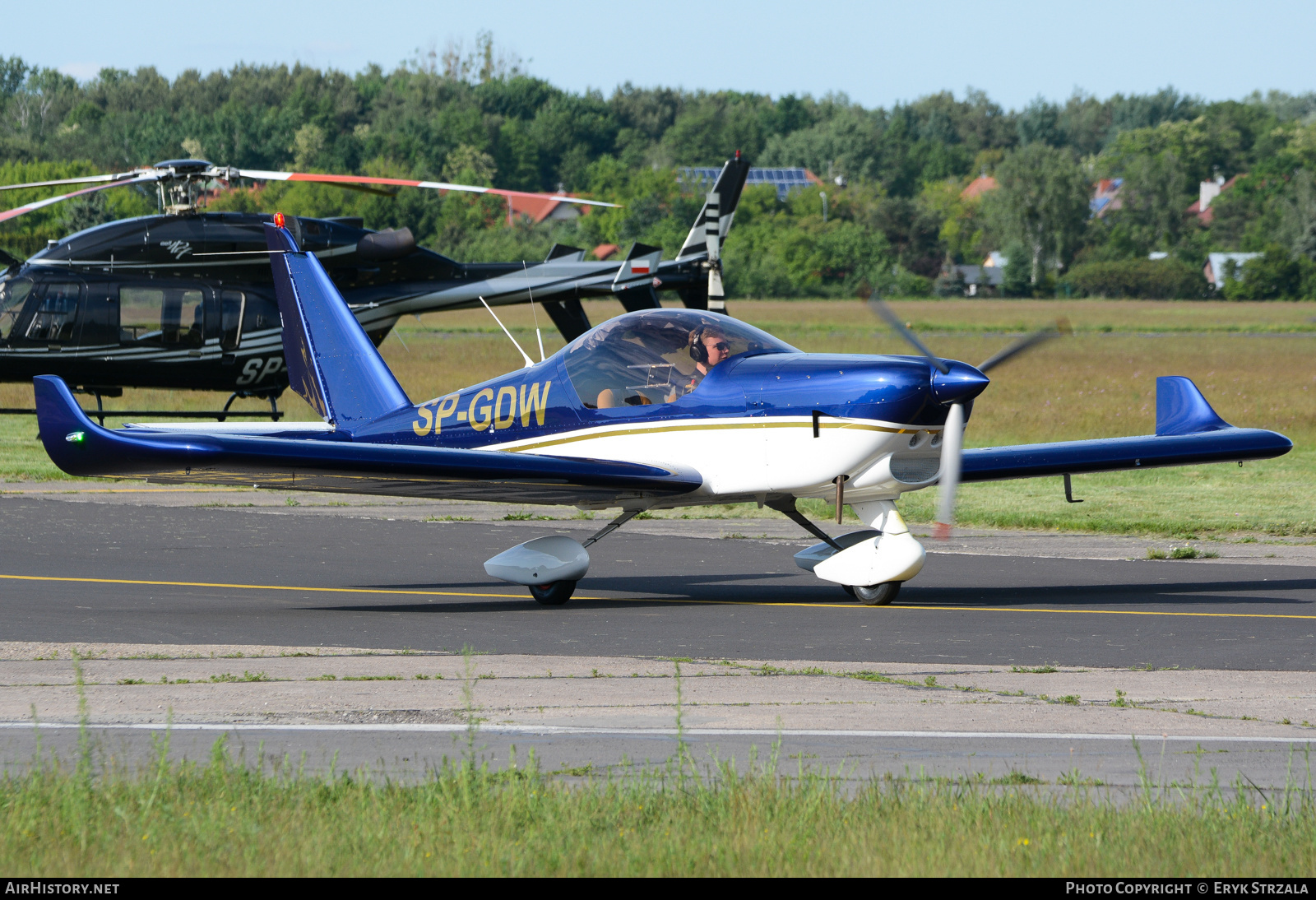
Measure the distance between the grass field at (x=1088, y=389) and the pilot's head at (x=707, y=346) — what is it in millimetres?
7070

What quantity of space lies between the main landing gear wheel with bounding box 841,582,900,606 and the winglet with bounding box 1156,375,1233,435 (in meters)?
3.88

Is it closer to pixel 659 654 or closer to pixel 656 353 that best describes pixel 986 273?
pixel 656 353

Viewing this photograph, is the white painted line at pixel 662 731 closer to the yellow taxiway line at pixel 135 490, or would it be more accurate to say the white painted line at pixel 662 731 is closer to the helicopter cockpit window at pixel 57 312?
the yellow taxiway line at pixel 135 490

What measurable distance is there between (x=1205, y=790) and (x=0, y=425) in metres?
31.8

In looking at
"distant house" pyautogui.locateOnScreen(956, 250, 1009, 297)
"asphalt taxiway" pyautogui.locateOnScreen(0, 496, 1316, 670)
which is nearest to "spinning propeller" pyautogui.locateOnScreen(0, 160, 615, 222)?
"asphalt taxiway" pyautogui.locateOnScreen(0, 496, 1316, 670)

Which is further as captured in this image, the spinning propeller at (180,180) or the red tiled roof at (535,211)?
the red tiled roof at (535,211)

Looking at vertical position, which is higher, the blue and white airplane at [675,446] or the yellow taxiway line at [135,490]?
the blue and white airplane at [675,446]

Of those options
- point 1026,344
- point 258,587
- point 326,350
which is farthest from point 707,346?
point 326,350

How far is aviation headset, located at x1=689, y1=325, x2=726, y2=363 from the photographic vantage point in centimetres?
1217

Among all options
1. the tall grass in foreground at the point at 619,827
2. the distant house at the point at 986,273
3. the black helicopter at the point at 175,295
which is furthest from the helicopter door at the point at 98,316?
the distant house at the point at 986,273

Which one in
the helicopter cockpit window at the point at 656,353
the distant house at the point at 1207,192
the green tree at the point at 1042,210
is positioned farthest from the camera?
the distant house at the point at 1207,192

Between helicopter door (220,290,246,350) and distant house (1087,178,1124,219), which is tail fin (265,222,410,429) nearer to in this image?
helicopter door (220,290,246,350)


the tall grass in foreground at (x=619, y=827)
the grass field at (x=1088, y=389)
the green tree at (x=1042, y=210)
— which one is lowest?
the grass field at (x=1088, y=389)

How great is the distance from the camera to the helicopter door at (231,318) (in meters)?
23.2
